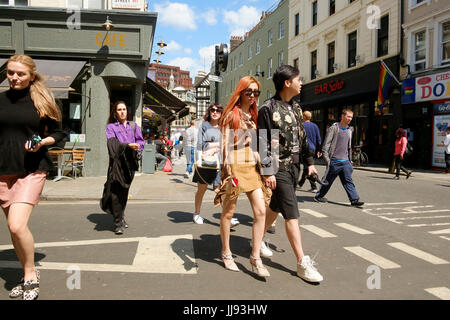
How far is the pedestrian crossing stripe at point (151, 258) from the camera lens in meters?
3.41

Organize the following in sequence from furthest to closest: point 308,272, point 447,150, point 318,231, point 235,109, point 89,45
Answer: point 447,150
point 89,45
point 318,231
point 235,109
point 308,272

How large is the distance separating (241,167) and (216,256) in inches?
45.3

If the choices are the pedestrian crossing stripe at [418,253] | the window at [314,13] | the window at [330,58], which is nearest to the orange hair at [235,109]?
the pedestrian crossing stripe at [418,253]

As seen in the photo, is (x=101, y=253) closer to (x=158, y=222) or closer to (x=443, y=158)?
(x=158, y=222)

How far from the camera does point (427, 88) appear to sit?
52.7 ft

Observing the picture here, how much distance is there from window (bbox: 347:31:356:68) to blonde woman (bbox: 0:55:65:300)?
71.6ft

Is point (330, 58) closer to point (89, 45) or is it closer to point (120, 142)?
point (89, 45)

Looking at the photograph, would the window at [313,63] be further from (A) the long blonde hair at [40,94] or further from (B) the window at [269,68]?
(A) the long blonde hair at [40,94]

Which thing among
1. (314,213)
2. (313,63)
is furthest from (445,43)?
(314,213)

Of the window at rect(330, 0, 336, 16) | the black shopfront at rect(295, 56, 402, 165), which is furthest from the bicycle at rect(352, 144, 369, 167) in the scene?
the window at rect(330, 0, 336, 16)

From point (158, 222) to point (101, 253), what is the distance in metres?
1.58

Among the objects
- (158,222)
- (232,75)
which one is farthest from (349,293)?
(232,75)

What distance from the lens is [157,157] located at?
14.6m

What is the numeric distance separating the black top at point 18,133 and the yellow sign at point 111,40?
911cm
